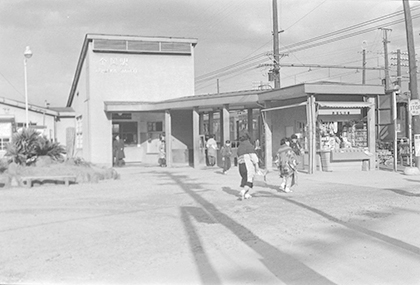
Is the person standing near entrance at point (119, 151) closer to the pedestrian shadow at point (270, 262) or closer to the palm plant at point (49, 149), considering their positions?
the palm plant at point (49, 149)

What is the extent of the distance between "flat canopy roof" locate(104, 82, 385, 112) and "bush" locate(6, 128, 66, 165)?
819 cm

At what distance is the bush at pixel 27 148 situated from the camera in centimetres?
1590

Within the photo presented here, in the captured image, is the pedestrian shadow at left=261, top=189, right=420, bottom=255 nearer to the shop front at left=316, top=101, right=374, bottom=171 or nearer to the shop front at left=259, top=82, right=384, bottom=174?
the shop front at left=259, top=82, right=384, bottom=174

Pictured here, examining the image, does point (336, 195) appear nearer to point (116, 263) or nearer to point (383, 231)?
point (383, 231)

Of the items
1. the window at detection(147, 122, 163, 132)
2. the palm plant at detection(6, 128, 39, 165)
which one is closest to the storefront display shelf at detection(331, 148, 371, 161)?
the palm plant at detection(6, 128, 39, 165)

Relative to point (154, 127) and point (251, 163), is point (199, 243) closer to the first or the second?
point (251, 163)

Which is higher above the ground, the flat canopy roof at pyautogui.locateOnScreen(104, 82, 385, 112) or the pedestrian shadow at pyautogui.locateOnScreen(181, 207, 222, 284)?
the flat canopy roof at pyautogui.locateOnScreen(104, 82, 385, 112)

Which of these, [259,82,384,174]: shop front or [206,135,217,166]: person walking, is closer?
[259,82,384,174]: shop front

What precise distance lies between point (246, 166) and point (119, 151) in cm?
1537

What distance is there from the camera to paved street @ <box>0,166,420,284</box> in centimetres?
572

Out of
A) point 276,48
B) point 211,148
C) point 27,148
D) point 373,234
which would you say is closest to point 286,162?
point 373,234

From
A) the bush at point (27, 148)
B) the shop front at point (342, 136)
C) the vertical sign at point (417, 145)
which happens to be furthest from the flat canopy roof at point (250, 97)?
the bush at point (27, 148)

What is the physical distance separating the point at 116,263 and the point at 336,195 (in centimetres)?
726

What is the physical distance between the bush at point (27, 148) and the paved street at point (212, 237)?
3.13 m
